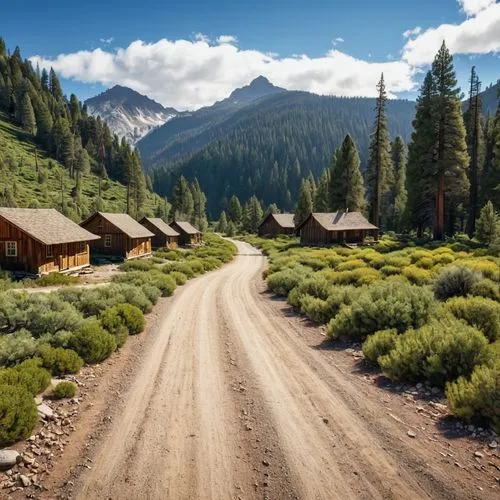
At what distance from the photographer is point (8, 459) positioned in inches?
245


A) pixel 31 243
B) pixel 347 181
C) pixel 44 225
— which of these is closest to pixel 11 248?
pixel 31 243

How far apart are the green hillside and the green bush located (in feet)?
225

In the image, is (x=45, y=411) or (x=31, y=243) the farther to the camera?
(x=31, y=243)

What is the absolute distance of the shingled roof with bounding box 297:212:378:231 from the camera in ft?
169

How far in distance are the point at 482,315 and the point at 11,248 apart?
33270mm

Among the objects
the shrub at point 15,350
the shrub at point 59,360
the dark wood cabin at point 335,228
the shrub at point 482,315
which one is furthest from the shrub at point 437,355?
the dark wood cabin at point 335,228

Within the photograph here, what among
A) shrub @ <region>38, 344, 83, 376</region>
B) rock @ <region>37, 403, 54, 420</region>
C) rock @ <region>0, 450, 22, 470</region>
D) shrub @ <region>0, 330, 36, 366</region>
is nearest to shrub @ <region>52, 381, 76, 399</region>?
rock @ <region>37, 403, 54, 420</region>

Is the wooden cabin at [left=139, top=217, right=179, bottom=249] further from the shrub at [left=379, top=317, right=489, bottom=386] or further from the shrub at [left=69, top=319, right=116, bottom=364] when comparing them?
the shrub at [left=379, top=317, right=489, bottom=386]

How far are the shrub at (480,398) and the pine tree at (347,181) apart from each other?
169 feet

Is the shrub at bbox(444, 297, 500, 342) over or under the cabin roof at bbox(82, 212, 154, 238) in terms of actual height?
under

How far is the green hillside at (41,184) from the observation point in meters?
76.5

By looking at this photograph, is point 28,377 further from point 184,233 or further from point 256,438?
point 184,233

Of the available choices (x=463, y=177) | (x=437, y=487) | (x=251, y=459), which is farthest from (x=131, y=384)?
(x=463, y=177)

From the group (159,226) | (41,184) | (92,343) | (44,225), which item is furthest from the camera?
(41,184)
